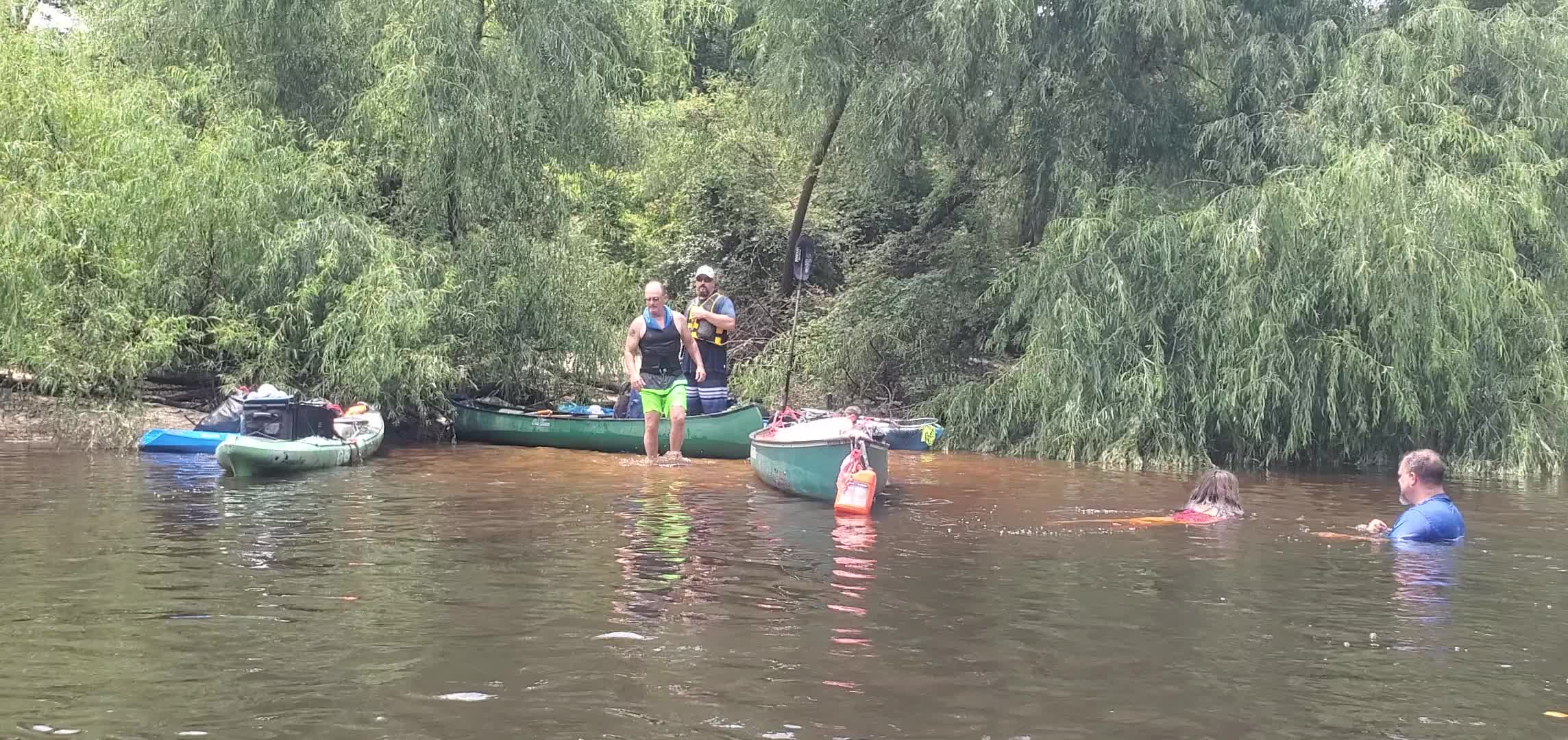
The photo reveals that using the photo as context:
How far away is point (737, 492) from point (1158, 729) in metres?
7.58

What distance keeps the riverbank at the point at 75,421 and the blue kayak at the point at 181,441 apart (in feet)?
1.44

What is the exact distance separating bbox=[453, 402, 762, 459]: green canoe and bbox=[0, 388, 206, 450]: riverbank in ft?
12.2

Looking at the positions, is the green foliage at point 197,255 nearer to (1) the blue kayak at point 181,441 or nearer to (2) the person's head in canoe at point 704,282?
(1) the blue kayak at point 181,441

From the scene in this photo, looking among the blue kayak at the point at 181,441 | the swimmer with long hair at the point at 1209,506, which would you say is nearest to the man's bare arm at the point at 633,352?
the blue kayak at the point at 181,441

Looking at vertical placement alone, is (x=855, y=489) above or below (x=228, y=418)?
below

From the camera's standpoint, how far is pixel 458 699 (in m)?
5.38

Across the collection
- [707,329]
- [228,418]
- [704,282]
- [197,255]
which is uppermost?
[197,255]

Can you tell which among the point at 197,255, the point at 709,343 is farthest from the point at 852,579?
the point at 197,255

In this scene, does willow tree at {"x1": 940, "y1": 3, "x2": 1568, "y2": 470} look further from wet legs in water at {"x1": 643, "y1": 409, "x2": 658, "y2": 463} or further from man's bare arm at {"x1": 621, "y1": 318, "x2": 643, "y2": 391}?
man's bare arm at {"x1": 621, "y1": 318, "x2": 643, "y2": 391}

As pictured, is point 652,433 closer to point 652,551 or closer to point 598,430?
point 598,430

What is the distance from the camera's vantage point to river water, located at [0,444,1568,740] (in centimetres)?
529

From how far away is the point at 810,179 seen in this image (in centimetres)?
2170

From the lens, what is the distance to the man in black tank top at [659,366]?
14.2 meters

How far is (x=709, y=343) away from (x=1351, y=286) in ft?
22.5
